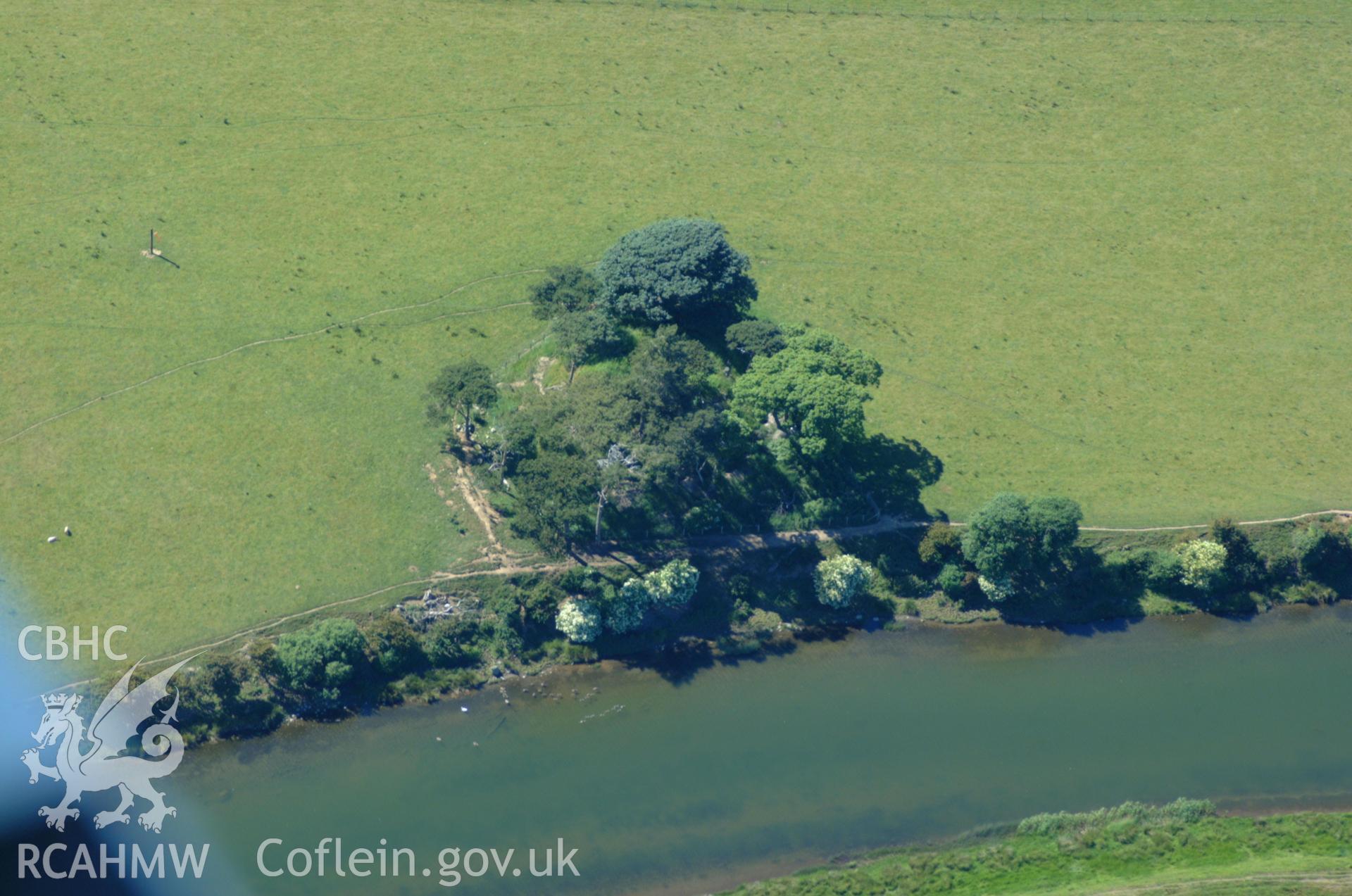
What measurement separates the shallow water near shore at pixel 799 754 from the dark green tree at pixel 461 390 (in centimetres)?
2512

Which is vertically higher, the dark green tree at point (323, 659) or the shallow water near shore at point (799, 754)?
the dark green tree at point (323, 659)

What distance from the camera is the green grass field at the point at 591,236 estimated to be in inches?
4230

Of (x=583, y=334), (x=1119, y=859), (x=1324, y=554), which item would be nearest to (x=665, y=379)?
(x=583, y=334)

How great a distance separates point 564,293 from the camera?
113 m

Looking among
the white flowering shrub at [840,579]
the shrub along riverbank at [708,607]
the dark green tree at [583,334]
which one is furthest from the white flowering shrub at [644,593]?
the dark green tree at [583,334]

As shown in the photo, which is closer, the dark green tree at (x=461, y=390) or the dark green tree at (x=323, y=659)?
the dark green tree at (x=323, y=659)

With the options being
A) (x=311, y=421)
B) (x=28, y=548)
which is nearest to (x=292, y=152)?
(x=311, y=421)

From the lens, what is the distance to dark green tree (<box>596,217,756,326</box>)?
112 metres

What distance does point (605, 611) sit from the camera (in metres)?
102

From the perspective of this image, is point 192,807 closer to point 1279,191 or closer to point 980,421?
point 980,421

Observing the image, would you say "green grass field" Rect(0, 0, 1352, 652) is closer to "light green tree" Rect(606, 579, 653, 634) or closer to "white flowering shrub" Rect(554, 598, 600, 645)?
"white flowering shrub" Rect(554, 598, 600, 645)

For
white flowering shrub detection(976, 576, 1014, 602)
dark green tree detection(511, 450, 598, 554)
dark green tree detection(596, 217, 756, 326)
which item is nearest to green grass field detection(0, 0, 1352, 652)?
white flowering shrub detection(976, 576, 1014, 602)

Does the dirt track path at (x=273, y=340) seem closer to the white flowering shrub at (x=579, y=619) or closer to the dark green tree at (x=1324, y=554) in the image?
the white flowering shrub at (x=579, y=619)

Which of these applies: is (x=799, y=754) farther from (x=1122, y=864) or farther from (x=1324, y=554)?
(x=1324, y=554)
